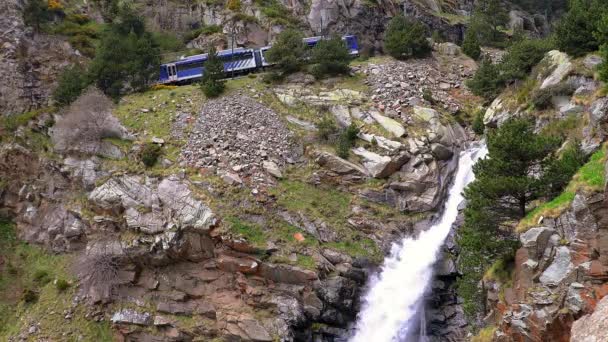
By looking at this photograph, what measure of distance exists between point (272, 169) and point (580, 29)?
21.7 meters

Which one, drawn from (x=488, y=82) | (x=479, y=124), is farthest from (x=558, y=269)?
(x=488, y=82)

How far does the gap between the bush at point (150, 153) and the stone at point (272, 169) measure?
7.90 m

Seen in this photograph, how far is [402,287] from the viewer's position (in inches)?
1190

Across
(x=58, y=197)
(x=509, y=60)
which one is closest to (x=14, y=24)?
(x=58, y=197)

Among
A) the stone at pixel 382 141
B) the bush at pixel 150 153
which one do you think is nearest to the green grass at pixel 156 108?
the bush at pixel 150 153

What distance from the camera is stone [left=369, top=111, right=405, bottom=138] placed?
3806cm

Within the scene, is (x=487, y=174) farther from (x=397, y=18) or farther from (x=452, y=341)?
(x=397, y=18)

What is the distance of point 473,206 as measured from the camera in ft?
74.1

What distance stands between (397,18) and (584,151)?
33949 mm

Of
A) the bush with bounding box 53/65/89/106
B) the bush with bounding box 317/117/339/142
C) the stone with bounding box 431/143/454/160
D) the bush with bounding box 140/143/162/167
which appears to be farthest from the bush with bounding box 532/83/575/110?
the bush with bounding box 53/65/89/106

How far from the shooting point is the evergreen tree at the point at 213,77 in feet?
144

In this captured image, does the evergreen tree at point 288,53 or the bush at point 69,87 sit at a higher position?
the evergreen tree at point 288,53

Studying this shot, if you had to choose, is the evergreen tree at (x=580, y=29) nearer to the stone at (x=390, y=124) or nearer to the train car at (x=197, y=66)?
the stone at (x=390, y=124)

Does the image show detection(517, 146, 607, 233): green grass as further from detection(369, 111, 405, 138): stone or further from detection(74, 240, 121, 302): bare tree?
detection(74, 240, 121, 302): bare tree
